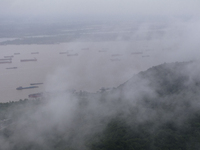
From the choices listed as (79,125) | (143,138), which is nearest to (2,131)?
(79,125)

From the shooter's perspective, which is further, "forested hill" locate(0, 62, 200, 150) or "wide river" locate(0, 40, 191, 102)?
"wide river" locate(0, 40, 191, 102)

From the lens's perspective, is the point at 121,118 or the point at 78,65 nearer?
the point at 121,118

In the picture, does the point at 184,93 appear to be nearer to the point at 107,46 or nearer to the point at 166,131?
the point at 166,131

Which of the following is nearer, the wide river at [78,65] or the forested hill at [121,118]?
the forested hill at [121,118]
